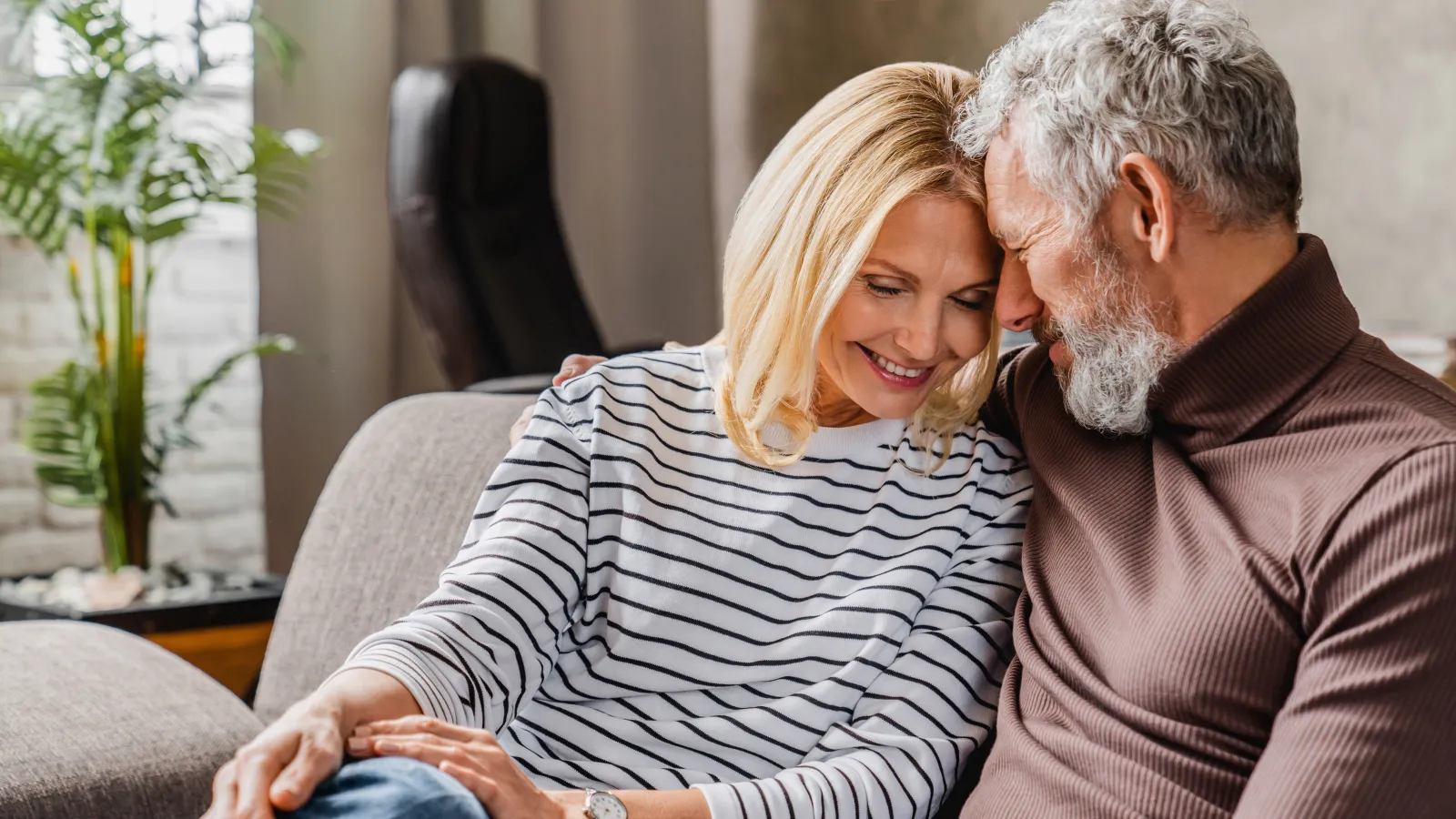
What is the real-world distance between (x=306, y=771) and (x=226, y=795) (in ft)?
0.17

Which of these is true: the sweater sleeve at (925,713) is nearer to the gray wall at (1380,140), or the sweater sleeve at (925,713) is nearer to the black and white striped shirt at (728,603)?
the black and white striped shirt at (728,603)

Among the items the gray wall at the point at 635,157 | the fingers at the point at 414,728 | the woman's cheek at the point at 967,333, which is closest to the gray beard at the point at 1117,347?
the woman's cheek at the point at 967,333

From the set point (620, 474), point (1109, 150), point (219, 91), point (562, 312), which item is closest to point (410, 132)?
point (562, 312)

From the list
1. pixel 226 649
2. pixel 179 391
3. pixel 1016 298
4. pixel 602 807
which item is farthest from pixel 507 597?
pixel 179 391

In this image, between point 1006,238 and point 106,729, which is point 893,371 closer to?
point 1006,238

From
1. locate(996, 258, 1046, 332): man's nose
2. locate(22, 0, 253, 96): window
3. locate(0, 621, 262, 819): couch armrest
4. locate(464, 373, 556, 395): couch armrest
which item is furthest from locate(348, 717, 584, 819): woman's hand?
locate(22, 0, 253, 96): window

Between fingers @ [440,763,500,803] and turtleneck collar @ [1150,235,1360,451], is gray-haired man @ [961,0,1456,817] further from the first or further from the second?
fingers @ [440,763,500,803]

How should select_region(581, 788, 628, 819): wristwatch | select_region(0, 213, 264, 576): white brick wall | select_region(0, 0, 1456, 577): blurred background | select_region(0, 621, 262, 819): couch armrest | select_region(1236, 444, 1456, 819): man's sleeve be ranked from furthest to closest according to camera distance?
1. select_region(0, 213, 264, 576): white brick wall
2. select_region(0, 0, 1456, 577): blurred background
3. select_region(0, 621, 262, 819): couch armrest
4. select_region(581, 788, 628, 819): wristwatch
5. select_region(1236, 444, 1456, 819): man's sleeve

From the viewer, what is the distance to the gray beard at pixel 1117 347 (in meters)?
1.13

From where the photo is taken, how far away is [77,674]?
1.35 meters

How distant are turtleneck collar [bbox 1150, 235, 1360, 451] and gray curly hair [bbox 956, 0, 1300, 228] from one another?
0.07 m

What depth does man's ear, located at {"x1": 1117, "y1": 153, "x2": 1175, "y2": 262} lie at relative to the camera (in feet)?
3.60

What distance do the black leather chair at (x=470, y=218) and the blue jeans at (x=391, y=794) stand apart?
1.56 metres

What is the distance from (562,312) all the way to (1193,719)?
76.3 inches
